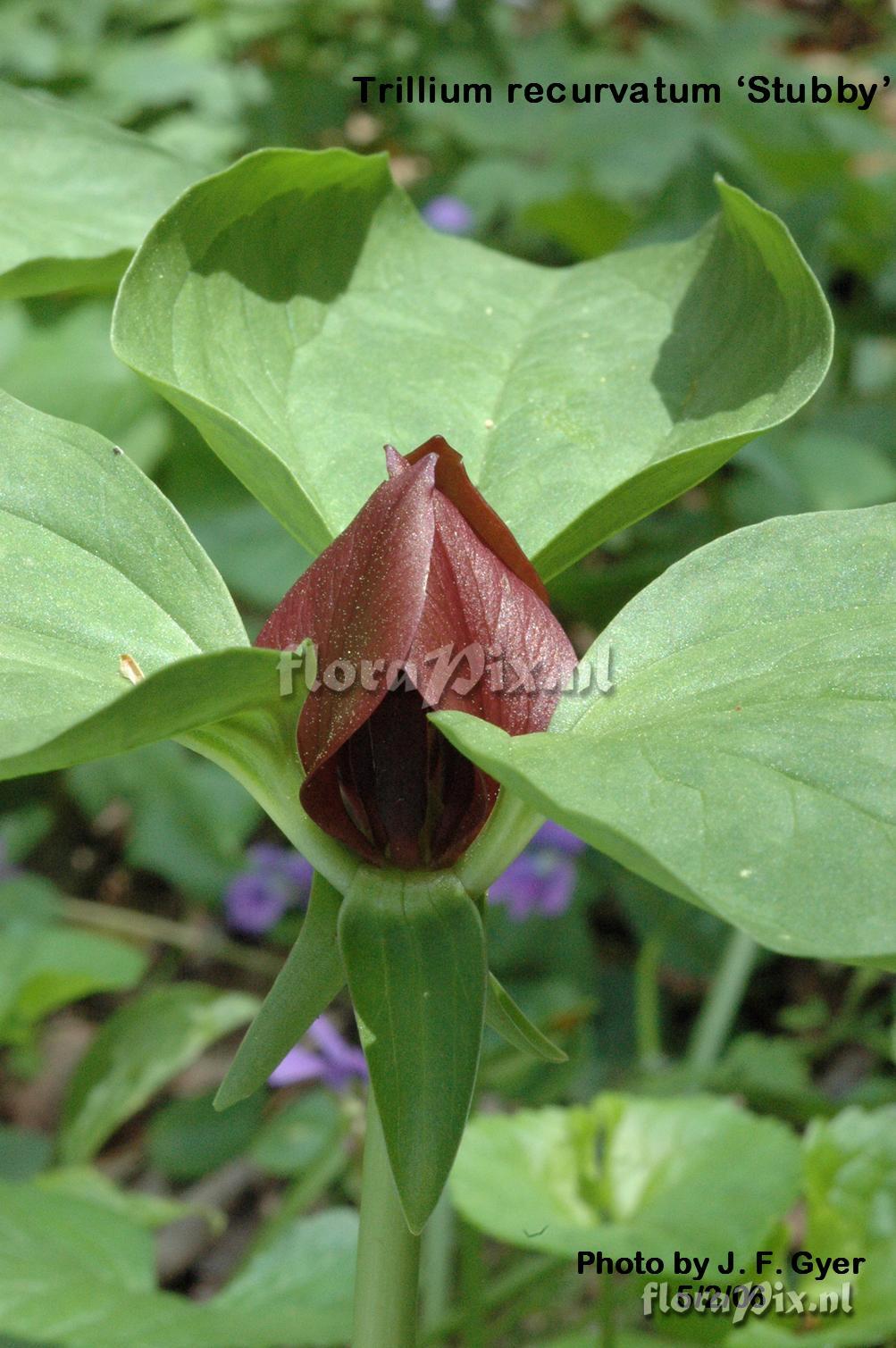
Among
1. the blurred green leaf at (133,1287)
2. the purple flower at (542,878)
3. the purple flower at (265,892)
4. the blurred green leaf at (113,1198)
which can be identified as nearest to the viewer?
the blurred green leaf at (133,1287)

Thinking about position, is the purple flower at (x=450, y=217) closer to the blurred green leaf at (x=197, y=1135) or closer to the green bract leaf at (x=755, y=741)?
the blurred green leaf at (x=197, y=1135)

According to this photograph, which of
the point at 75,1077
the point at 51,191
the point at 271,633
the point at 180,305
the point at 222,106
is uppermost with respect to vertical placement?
the point at 222,106

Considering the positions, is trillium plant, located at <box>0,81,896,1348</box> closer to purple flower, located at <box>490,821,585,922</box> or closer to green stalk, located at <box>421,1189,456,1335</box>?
green stalk, located at <box>421,1189,456,1335</box>

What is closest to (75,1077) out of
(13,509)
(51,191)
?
(51,191)

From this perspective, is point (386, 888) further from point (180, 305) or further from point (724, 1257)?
point (724, 1257)

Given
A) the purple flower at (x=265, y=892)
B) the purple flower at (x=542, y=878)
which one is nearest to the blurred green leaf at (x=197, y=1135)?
the purple flower at (x=265, y=892)
